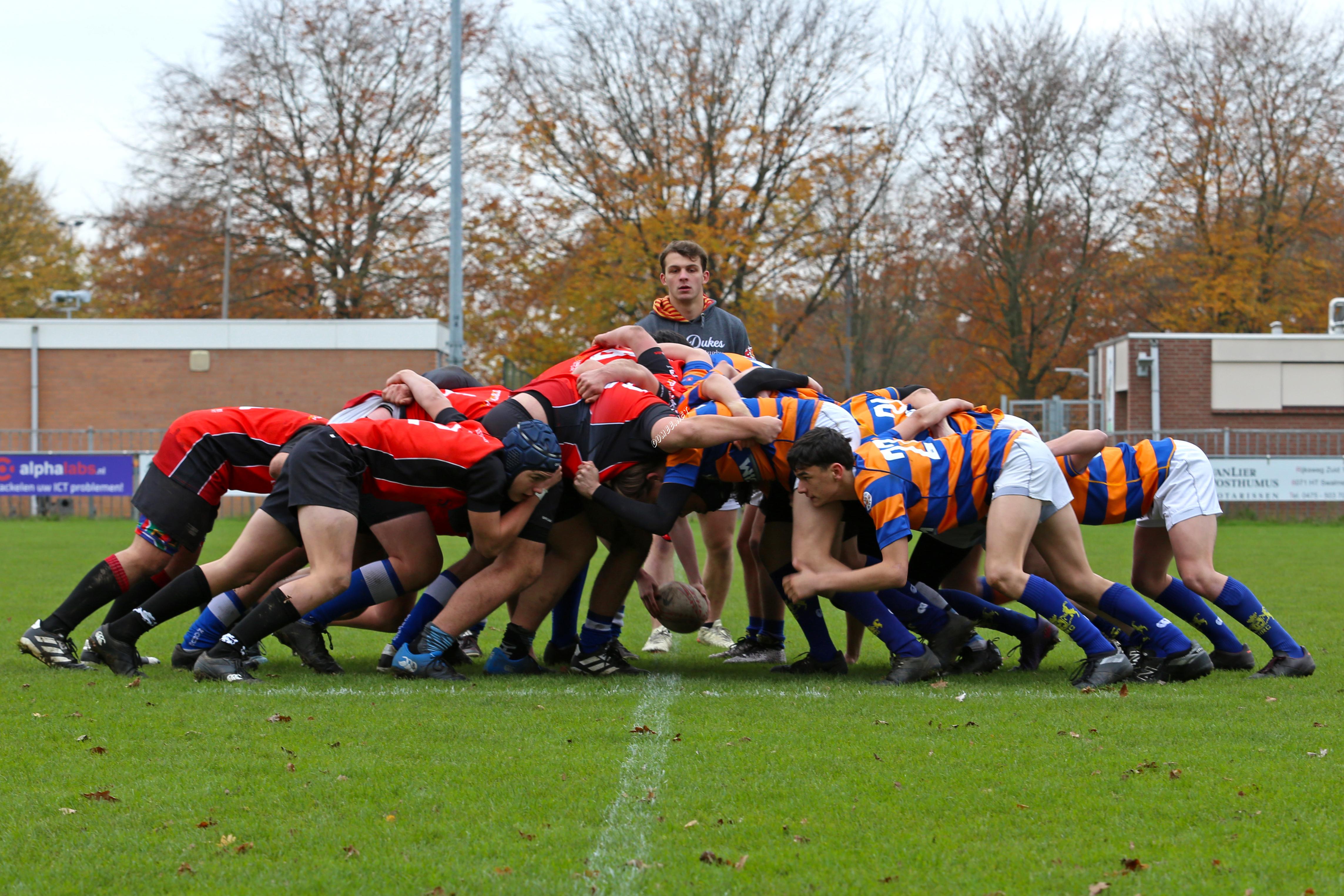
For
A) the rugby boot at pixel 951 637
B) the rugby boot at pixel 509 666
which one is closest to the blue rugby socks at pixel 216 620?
the rugby boot at pixel 509 666

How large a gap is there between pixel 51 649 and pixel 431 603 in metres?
1.86

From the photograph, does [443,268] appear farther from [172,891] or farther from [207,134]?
[172,891]

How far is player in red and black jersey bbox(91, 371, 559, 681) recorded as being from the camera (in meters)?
5.77

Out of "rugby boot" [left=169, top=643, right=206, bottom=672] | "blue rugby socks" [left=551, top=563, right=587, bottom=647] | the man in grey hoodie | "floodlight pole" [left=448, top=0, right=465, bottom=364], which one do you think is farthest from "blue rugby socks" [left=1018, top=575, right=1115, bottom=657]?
"floodlight pole" [left=448, top=0, right=465, bottom=364]

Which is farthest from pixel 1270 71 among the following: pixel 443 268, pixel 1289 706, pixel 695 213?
pixel 1289 706

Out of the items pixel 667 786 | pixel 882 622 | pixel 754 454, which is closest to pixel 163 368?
pixel 754 454

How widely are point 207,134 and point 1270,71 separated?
26.4 m

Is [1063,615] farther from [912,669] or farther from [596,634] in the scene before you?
[596,634]

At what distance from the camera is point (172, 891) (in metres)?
3.04

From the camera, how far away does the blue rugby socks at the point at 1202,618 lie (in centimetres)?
638

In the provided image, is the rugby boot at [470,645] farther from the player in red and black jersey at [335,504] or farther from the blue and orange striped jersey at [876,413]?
the blue and orange striped jersey at [876,413]

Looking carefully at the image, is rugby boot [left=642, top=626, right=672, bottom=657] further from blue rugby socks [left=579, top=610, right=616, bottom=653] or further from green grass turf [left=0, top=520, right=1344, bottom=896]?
green grass turf [left=0, top=520, right=1344, bottom=896]

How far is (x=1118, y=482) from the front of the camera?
633 cm

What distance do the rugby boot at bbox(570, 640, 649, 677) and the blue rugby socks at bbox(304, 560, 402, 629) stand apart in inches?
38.5
